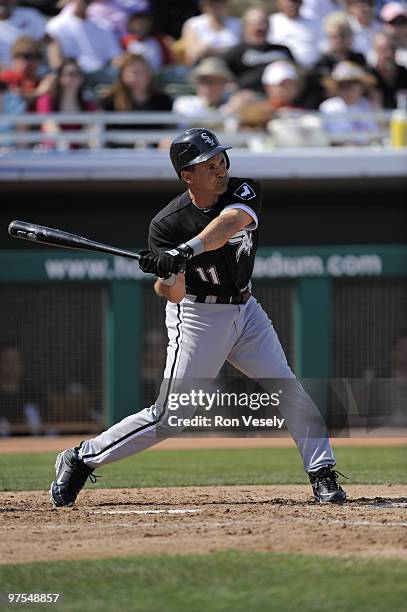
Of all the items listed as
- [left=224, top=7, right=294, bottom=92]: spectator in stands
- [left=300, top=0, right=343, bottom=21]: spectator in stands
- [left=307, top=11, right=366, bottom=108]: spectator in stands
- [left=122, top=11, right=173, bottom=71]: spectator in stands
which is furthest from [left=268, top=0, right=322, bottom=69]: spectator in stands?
[left=122, top=11, right=173, bottom=71]: spectator in stands

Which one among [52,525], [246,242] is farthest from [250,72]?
[52,525]

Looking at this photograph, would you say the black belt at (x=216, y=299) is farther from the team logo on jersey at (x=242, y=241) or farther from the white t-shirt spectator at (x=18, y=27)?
the white t-shirt spectator at (x=18, y=27)

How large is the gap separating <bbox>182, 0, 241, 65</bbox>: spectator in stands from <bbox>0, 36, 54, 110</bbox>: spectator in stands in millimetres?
1933

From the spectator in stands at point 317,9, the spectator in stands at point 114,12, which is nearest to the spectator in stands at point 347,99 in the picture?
the spectator in stands at point 317,9

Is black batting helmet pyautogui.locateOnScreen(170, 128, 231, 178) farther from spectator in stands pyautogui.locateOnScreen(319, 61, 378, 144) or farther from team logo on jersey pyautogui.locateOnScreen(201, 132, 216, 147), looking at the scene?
spectator in stands pyautogui.locateOnScreen(319, 61, 378, 144)

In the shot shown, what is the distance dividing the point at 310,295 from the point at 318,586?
30.3 ft

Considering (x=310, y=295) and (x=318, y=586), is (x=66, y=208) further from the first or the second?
(x=318, y=586)

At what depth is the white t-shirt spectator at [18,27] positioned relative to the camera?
42.8ft

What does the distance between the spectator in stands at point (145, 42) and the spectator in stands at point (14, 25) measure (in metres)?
1.02

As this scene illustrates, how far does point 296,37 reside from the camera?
552 inches

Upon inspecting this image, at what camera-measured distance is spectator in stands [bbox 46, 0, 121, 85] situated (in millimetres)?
13156

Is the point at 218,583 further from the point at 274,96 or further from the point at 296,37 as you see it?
the point at 296,37

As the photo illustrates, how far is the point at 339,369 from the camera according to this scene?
12.8m

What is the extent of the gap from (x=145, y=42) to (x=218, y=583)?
1048cm
